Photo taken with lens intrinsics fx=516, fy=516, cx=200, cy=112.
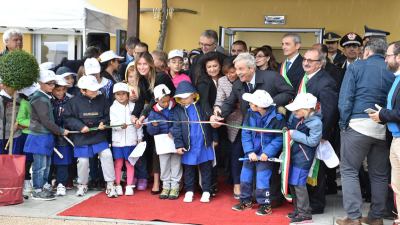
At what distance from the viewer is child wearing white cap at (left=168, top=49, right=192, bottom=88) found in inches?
264

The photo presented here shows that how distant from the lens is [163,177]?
21.6 feet

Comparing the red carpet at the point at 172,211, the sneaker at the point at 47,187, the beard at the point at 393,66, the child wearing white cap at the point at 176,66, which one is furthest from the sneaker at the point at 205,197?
the beard at the point at 393,66

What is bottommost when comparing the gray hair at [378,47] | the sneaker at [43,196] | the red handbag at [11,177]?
the sneaker at [43,196]

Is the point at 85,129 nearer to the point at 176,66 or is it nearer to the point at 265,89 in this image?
the point at 176,66

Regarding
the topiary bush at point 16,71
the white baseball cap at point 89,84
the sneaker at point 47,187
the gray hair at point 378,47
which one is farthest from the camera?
the sneaker at point 47,187

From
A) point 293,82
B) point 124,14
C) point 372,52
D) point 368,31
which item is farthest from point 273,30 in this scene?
point 372,52

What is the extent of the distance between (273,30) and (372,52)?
643 centimetres

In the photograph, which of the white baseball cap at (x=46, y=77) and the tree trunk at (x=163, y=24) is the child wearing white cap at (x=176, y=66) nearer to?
the white baseball cap at (x=46, y=77)

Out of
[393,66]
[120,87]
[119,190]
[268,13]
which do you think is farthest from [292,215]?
[268,13]

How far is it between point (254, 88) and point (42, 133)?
269 centimetres

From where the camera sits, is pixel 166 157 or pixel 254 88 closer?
pixel 254 88

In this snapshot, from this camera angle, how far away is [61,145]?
6.63 metres

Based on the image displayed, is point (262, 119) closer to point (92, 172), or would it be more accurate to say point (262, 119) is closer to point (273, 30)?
point (92, 172)

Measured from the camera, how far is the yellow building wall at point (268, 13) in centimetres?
1123
